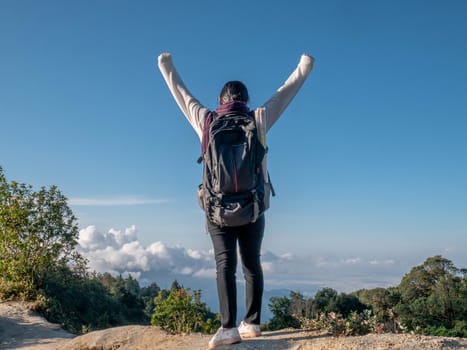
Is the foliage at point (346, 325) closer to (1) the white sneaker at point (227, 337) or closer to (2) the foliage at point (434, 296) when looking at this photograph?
(1) the white sneaker at point (227, 337)

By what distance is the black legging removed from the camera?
3.83m

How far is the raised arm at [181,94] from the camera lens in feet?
13.8

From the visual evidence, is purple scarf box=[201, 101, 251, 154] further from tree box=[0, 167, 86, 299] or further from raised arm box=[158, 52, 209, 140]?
tree box=[0, 167, 86, 299]

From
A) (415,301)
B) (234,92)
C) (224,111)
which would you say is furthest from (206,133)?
(415,301)

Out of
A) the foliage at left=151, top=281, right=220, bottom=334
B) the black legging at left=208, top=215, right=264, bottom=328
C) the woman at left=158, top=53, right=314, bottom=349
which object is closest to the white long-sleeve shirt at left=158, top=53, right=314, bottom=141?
the woman at left=158, top=53, right=314, bottom=349

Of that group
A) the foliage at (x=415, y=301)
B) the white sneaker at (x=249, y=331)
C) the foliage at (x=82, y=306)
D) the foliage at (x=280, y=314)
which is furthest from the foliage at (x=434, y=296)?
the white sneaker at (x=249, y=331)

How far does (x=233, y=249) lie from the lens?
3.87m

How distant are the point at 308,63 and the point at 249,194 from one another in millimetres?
1509

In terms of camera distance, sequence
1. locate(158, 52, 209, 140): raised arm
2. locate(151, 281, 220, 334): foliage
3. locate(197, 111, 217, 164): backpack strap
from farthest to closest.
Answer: locate(151, 281, 220, 334): foliage < locate(158, 52, 209, 140): raised arm < locate(197, 111, 217, 164): backpack strap

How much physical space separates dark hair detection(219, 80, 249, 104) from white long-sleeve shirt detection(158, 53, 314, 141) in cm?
19

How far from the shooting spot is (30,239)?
11.3 metres

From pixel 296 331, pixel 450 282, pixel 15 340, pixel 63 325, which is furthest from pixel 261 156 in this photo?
pixel 450 282

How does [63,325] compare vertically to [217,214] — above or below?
below

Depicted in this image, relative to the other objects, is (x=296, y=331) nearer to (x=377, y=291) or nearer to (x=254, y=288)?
(x=254, y=288)
